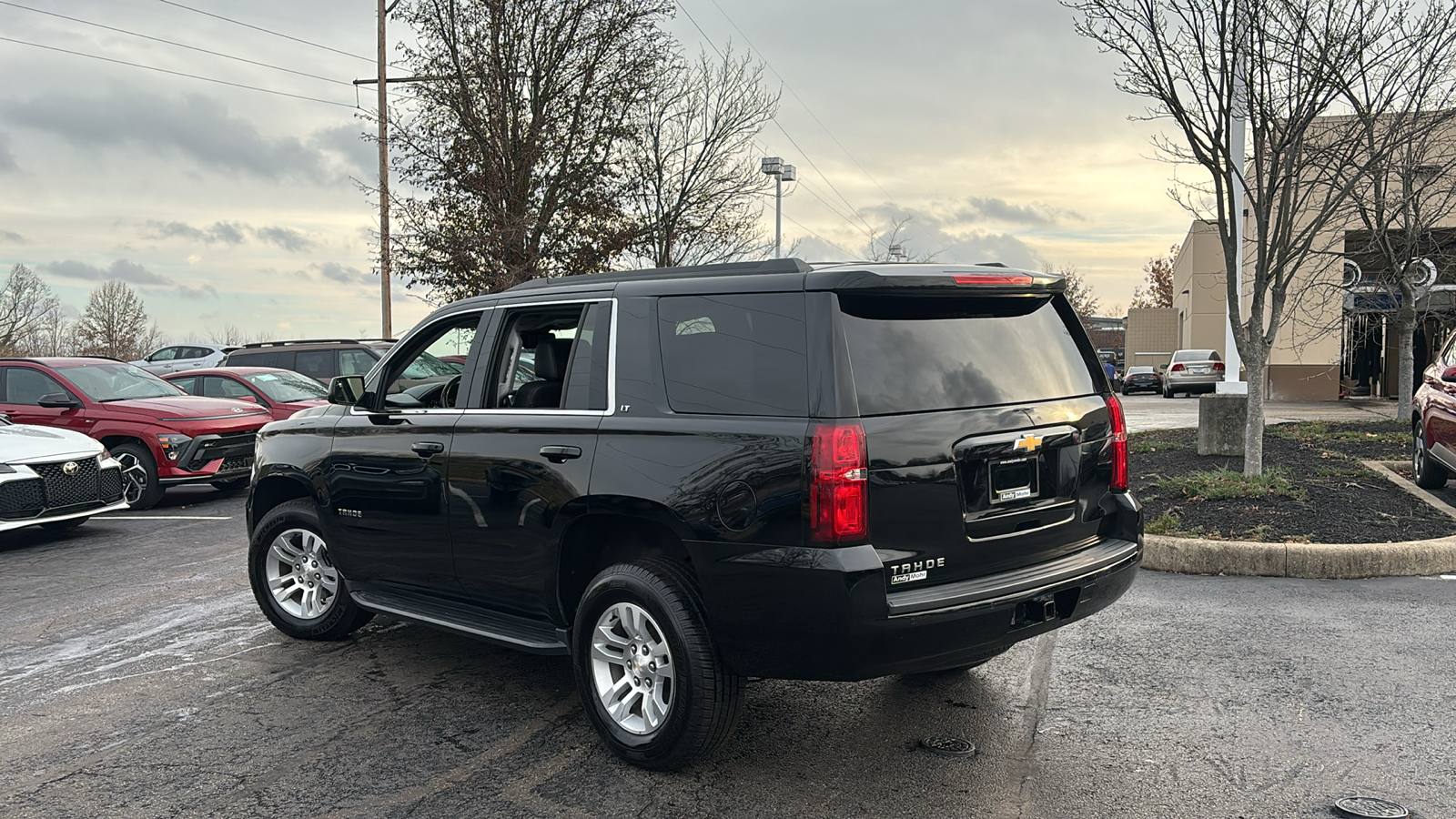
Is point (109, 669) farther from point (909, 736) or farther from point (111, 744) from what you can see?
point (909, 736)

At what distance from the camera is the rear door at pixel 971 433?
12.5ft

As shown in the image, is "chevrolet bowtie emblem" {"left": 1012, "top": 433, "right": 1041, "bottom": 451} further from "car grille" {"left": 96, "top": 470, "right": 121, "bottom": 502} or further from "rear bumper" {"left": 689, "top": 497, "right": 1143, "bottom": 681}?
"car grille" {"left": 96, "top": 470, "right": 121, "bottom": 502}

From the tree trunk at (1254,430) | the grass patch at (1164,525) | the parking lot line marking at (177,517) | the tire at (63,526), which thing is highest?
the tree trunk at (1254,430)

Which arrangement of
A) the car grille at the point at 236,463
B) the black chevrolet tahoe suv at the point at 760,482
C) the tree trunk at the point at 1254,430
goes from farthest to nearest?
the car grille at the point at 236,463, the tree trunk at the point at 1254,430, the black chevrolet tahoe suv at the point at 760,482

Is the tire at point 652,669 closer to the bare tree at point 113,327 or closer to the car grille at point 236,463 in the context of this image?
the car grille at point 236,463

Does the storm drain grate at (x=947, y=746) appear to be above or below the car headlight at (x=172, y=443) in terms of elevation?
below

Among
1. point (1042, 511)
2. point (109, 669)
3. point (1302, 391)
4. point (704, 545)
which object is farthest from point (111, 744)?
point (1302, 391)

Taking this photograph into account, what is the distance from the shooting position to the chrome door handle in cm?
438

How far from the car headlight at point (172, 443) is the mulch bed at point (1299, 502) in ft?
32.0

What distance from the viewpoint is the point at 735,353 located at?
4078 millimetres

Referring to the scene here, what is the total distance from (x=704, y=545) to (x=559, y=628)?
1019 mm

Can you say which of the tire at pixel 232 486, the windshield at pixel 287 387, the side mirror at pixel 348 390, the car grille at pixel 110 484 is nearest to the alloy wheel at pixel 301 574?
the side mirror at pixel 348 390

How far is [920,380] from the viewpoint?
13.1ft

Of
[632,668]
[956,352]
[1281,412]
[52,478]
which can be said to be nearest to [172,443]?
[52,478]
